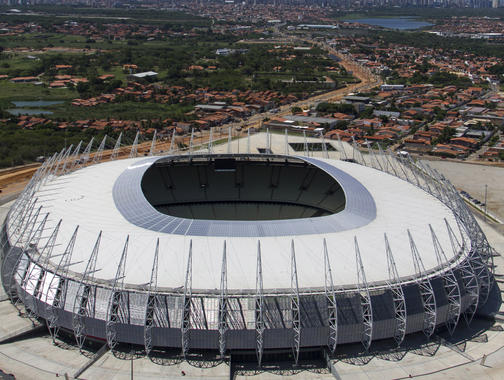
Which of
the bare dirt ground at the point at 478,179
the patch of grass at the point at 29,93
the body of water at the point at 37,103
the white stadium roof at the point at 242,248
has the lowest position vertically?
the bare dirt ground at the point at 478,179

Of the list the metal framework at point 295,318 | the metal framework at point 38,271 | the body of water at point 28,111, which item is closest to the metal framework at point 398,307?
the metal framework at point 295,318

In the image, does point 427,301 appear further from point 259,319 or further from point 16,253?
point 16,253

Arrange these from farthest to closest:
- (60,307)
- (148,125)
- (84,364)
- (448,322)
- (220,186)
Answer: (148,125), (220,186), (448,322), (60,307), (84,364)

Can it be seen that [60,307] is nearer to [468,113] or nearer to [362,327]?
[362,327]

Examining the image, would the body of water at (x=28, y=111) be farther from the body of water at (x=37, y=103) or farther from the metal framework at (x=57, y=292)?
the metal framework at (x=57, y=292)

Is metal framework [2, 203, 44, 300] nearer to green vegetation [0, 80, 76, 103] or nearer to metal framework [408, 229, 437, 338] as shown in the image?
metal framework [408, 229, 437, 338]

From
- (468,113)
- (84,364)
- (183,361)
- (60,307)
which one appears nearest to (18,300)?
(60,307)

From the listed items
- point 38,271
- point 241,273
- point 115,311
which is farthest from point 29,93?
point 241,273

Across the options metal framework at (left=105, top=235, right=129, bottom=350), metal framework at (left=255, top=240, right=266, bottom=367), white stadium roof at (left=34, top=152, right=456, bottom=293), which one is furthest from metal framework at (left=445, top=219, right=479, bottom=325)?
metal framework at (left=105, top=235, right=129, bottom=350)
